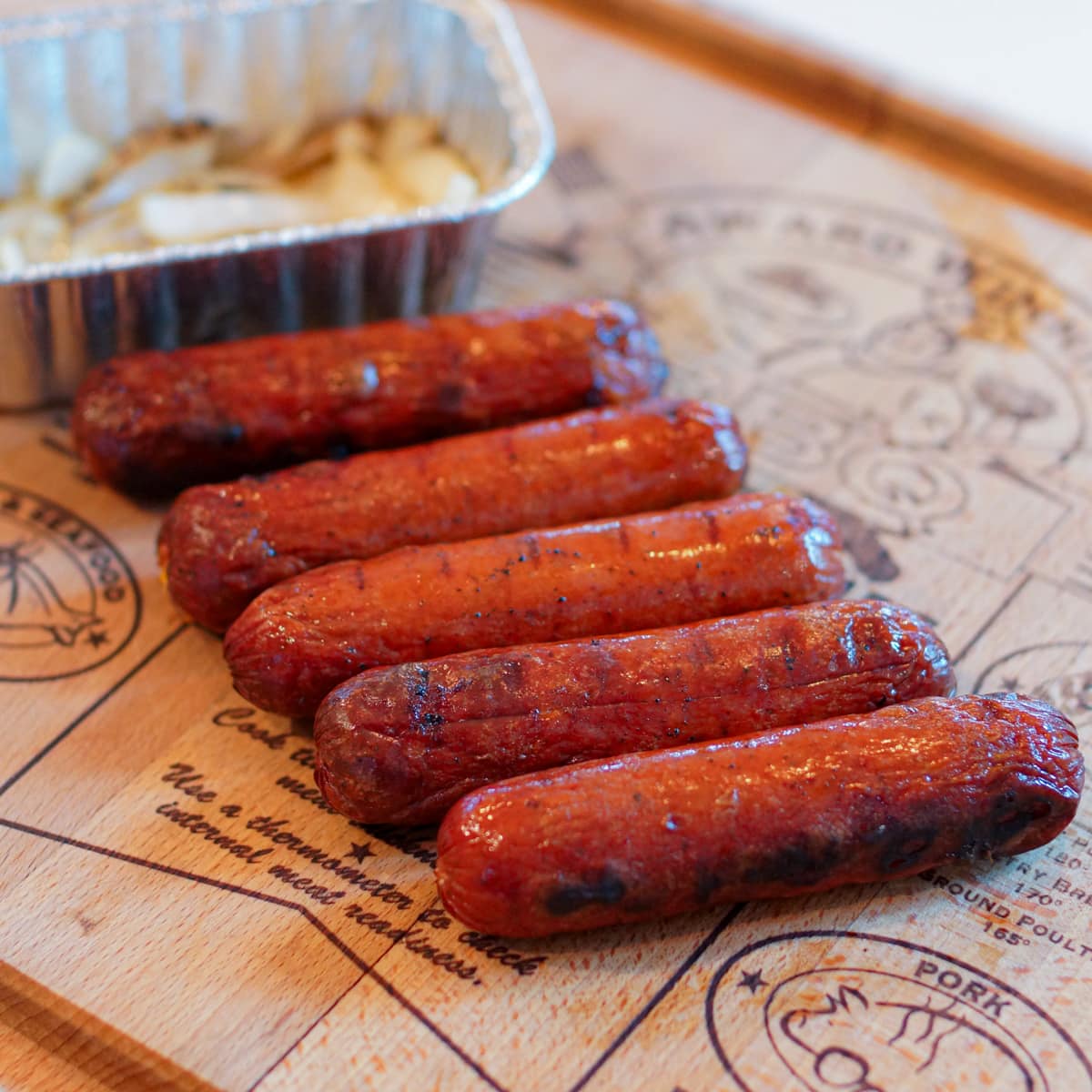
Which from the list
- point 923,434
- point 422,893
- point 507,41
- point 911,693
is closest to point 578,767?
point 422,893

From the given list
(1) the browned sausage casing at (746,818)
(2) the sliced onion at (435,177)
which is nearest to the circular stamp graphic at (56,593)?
(1) the browned sausage casing at (746,818)

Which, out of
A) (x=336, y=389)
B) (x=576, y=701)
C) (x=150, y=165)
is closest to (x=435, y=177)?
(x=150, y=165)

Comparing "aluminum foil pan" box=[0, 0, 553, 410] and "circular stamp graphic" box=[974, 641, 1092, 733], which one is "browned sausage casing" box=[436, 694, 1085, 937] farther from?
"aluminum foil pan" box=[0, 0, 553, 410]

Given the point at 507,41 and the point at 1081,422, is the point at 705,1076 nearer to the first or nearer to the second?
the point at 1081,422

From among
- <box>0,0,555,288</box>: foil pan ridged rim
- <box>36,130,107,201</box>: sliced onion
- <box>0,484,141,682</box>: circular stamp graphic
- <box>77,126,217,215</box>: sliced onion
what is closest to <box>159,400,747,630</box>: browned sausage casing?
<box>0,484,141,682</box>: circular stamp graphic

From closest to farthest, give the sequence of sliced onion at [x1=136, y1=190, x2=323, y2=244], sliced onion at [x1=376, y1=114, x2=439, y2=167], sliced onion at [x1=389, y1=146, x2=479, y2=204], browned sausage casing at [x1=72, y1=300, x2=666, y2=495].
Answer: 1. browned sausage casing at [x1=72, y1=300, x2=666, y2=495]
2. sliced onion at [x1=136, y1=190, x2=323, y2=244]
3. sliced onion at [x1=389, y1=146, x2=479, y2=204]
4. sliced onion at [x1=376, y1=114, x2=439, y2=167]

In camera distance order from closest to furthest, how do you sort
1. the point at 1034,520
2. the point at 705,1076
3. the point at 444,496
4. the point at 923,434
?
the point at 705,1076 → the point at 444,496 → the point at 1034,520 → the point at 923,434
